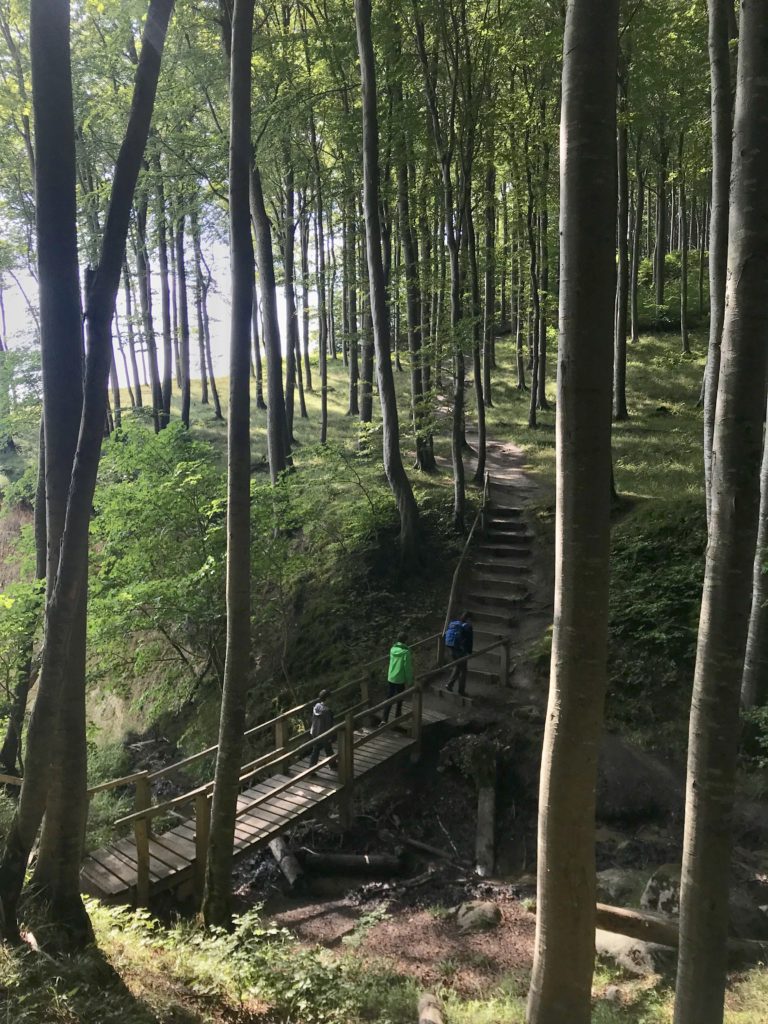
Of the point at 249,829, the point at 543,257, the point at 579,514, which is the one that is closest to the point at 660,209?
the point at 543,257

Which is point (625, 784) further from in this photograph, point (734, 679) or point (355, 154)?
point (355, 154)

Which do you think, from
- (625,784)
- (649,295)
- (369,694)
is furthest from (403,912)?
(649,295)

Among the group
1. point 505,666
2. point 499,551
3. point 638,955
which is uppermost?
point 499,551

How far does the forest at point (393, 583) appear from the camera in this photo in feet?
12.3

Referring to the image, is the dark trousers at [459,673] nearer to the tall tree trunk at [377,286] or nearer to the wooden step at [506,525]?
the tall tree trunk at [377,286]

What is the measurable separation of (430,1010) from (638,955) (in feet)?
7.37

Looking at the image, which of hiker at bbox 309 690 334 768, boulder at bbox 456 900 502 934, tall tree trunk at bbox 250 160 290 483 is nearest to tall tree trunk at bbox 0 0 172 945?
boulder at bbox 456 900 502 934

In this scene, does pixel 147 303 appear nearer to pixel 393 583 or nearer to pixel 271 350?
pixel 271 350

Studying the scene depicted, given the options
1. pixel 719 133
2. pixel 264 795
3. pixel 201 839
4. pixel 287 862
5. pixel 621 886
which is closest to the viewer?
pixel 621 886

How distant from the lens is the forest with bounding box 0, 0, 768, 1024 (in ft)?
12.3

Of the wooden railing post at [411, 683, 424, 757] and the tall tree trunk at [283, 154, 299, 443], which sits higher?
the tall tree trunk at [283, 154, 299, 443]

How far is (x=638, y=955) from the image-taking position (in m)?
6.16

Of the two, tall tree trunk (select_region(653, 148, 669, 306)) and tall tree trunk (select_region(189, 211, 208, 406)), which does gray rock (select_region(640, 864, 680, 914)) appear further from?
tall tree trunk (select_region(189, 211, 208, 406))

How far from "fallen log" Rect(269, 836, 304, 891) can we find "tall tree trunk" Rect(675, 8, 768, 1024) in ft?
21.0
